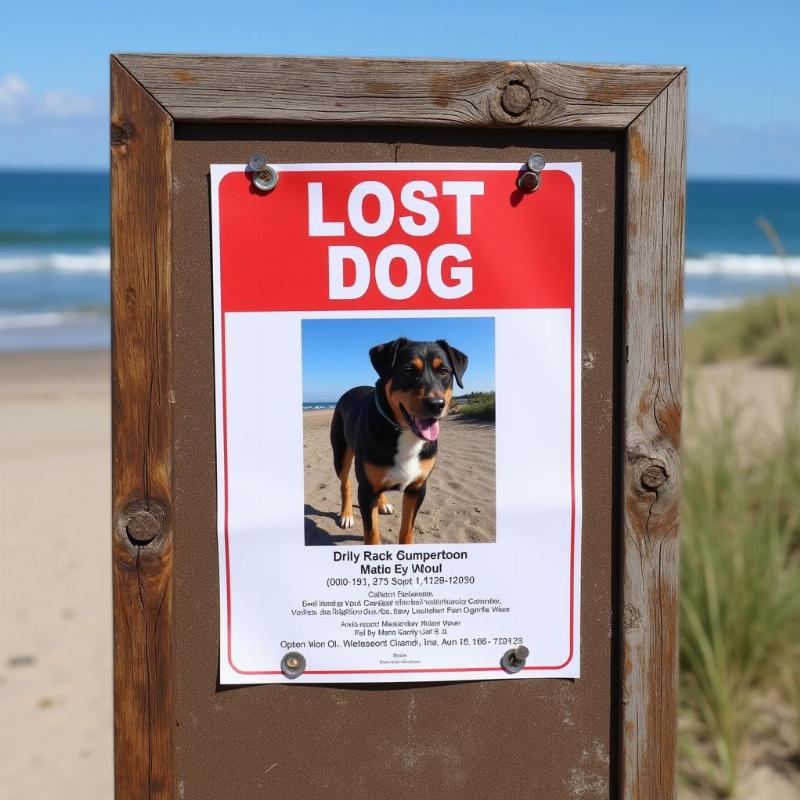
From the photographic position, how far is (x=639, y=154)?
160 centimetres

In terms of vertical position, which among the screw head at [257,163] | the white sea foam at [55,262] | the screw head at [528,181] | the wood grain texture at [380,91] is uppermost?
the white sea foam at [55,262]

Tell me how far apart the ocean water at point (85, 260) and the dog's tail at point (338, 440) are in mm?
2103

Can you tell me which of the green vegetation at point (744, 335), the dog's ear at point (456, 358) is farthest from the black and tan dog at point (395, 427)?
the green vegetation at point (744, 335)

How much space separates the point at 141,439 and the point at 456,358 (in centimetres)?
53

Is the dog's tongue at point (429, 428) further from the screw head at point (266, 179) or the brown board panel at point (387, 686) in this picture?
the screw head at point (266, 179)

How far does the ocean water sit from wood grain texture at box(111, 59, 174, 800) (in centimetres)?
229

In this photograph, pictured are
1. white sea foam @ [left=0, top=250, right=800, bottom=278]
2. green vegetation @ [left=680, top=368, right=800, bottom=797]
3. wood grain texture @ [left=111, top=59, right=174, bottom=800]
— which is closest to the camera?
wood grain texture @ [left=111, top=59, right=174, bottom=800]

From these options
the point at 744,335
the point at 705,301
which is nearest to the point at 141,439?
the point at 744,335

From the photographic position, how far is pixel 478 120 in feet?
5.13

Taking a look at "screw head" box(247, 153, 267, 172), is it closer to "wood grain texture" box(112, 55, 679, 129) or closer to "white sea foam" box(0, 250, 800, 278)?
"wood grain texture" box(112, 55, 679, 129)

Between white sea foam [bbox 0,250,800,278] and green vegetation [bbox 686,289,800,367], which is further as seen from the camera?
white sea foam [bbox 0,250,800,278]

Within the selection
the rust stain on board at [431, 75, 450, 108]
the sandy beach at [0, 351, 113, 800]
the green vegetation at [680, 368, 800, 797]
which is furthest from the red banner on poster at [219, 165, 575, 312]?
the sandy beach at [0, 351, 113, 800]

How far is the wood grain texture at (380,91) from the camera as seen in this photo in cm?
154

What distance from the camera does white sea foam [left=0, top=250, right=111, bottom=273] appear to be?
2664cm
